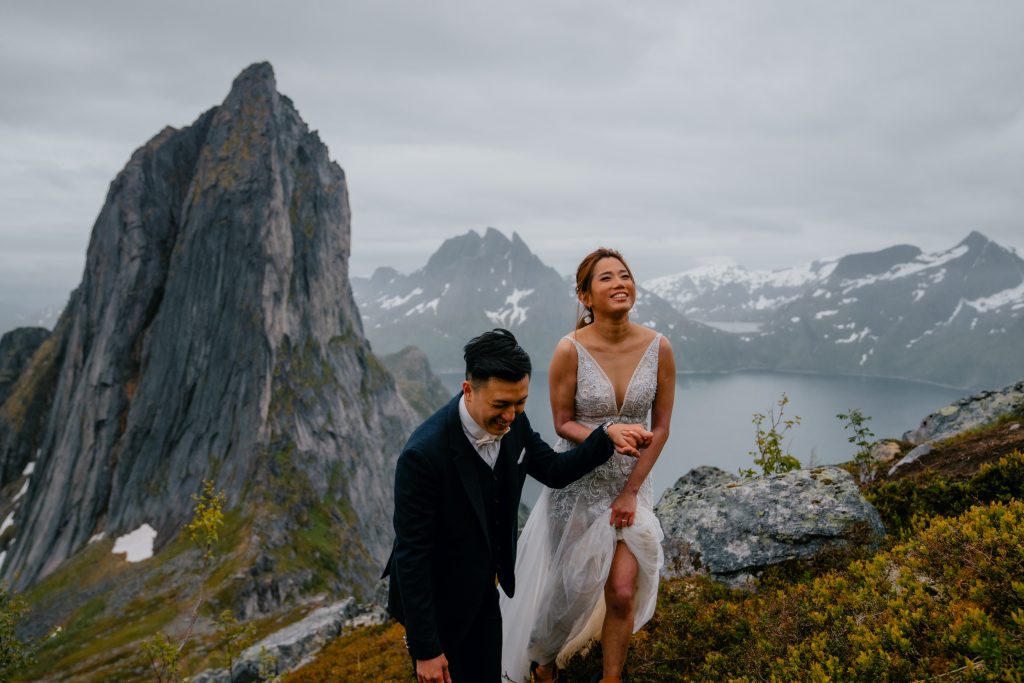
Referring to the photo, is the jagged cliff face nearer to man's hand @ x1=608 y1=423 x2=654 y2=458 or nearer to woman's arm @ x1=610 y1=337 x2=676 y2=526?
woman's arm @ x1=610 y1=337 x2=676 y2=526

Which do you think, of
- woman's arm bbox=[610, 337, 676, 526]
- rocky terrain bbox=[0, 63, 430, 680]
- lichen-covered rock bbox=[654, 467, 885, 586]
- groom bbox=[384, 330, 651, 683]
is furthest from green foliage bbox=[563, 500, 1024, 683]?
rocky terrain bbox=[0, 63, 430, 680]

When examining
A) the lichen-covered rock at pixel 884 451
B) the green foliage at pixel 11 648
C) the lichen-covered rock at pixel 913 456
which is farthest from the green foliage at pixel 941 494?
the green foliage at pixel 11 648

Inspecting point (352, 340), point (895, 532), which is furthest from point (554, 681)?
point (352, 340)

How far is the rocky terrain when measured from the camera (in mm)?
63594

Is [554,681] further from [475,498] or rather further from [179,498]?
[179,498]

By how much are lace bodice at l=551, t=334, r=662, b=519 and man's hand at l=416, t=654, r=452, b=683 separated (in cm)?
228

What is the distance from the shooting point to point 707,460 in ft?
516

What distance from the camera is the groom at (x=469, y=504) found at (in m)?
4.86

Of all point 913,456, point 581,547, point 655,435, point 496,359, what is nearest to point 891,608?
point 655,435

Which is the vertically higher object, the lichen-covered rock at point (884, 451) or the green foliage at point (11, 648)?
the lichen-covered rock at point (884, 451)

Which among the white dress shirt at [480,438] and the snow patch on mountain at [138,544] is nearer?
the white dress shirt at [480,438]

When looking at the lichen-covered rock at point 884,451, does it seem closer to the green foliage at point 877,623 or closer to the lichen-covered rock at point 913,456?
the lichen-covered rock at point 913,456

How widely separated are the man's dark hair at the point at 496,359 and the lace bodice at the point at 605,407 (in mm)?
1775

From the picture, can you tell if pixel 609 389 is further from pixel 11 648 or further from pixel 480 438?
pixel 11 648
